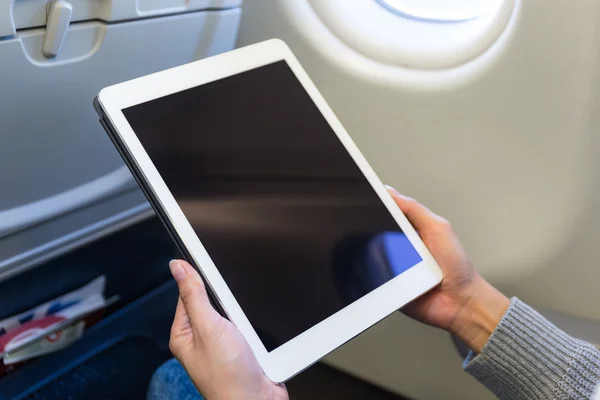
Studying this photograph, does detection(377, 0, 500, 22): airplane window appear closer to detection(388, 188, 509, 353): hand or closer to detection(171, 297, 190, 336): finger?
detection(388, 188, 509, 353): hand

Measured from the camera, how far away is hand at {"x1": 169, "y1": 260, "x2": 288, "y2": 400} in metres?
0.47

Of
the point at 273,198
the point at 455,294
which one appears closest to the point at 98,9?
the point at 273,198

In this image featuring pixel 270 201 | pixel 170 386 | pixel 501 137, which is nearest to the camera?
pixel 270 201

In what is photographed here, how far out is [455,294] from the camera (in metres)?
0.67

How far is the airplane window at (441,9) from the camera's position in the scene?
0.79 metres

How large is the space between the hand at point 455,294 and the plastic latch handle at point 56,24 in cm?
41

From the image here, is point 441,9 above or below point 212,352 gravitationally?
above

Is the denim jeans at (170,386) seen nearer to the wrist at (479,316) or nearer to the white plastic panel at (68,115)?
the white plastic panel at (68,115)

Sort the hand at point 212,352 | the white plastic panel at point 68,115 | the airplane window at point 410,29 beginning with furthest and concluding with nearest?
the airplane window at point 410,29, the white plastic panel at point 68,115, the hand at point 212,352

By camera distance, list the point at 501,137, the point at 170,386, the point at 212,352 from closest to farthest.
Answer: the point at 212,352 < the point at 501,137 < the point at 170,386

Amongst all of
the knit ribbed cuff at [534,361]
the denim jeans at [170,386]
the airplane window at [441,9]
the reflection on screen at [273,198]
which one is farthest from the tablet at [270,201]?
the denim jeans at [170,386]

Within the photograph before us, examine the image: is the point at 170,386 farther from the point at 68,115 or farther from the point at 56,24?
the point at 56,24

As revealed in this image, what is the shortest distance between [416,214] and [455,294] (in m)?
0.11

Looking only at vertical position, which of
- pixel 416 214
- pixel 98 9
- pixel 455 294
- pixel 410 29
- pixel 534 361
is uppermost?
pixel 98 9
